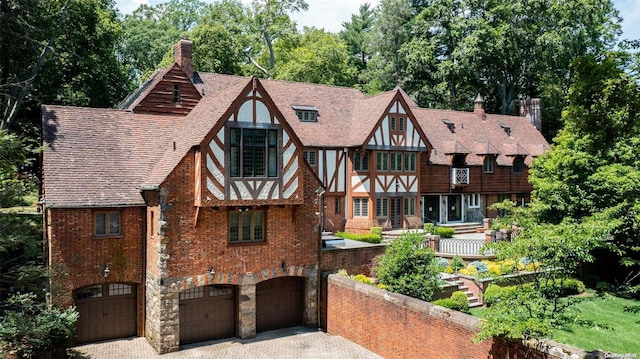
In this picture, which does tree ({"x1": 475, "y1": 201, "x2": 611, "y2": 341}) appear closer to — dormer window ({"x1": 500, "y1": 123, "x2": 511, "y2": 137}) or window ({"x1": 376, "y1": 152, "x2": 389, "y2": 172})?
window ({"x1": 376, "y1": 152, "x2": 389, "y2": 172})

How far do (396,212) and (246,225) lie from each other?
15.1 meters

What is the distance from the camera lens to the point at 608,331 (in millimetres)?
16781

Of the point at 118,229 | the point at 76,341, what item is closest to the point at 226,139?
the point at 118,229

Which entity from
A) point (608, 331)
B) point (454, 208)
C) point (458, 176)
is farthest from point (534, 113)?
point (608, 331)

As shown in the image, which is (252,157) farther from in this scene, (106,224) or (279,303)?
(279,303)

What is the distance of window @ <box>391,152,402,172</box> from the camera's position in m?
30.7

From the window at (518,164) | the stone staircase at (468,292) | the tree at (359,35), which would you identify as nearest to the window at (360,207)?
the stone staircase at (468,292)

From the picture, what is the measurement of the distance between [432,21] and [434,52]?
3.14 m

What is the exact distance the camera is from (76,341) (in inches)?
664

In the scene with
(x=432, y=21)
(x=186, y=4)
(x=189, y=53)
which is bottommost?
(x=189, y=53)

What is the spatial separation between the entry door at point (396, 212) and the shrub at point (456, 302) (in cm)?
1218

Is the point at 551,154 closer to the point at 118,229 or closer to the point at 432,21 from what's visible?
the point at 118,229

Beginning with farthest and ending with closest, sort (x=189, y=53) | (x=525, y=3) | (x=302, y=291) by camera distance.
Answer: (x=525, y=3), (x=189, y=53), (x=302, y=291)

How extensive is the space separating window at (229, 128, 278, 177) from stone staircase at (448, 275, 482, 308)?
30.4 ft
